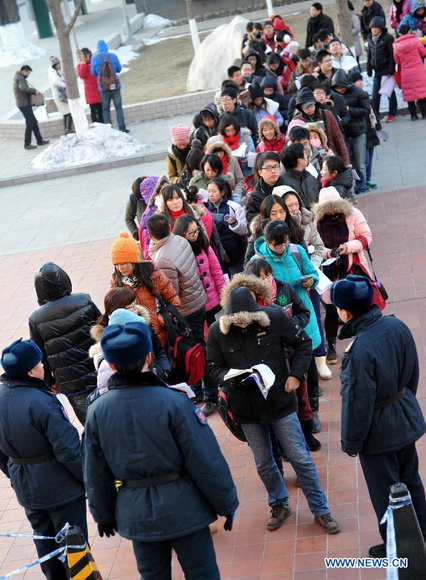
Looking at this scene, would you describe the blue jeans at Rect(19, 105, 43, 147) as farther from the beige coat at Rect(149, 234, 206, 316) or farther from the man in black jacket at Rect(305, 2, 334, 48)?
the beige coat at Rect(149, 234, 206, 316)

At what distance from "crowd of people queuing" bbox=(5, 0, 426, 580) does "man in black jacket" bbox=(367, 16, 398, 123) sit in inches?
227

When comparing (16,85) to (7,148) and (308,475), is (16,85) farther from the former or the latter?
(308,475)

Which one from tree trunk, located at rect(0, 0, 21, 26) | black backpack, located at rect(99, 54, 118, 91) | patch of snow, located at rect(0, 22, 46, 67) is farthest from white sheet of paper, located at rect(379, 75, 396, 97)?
tree trunk, located at rect(0, 0, 21, 26)

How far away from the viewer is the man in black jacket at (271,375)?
584 cm

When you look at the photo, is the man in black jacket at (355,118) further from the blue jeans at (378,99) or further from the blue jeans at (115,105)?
the blue jeans at (115,105)

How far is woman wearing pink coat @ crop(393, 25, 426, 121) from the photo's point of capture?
16.1 m

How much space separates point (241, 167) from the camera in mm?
11438

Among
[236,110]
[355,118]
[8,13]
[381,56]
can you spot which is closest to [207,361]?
[236,110]

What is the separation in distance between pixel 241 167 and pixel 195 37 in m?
13.9

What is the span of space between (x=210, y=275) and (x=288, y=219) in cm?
97

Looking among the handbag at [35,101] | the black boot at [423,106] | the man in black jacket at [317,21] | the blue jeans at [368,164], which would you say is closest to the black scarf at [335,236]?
the blue jeans at [368,164]

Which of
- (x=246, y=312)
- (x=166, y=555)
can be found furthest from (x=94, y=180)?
(x=166, y=555)

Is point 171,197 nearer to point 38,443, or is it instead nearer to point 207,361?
point 207,361

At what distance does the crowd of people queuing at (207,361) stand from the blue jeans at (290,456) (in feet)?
0.04
